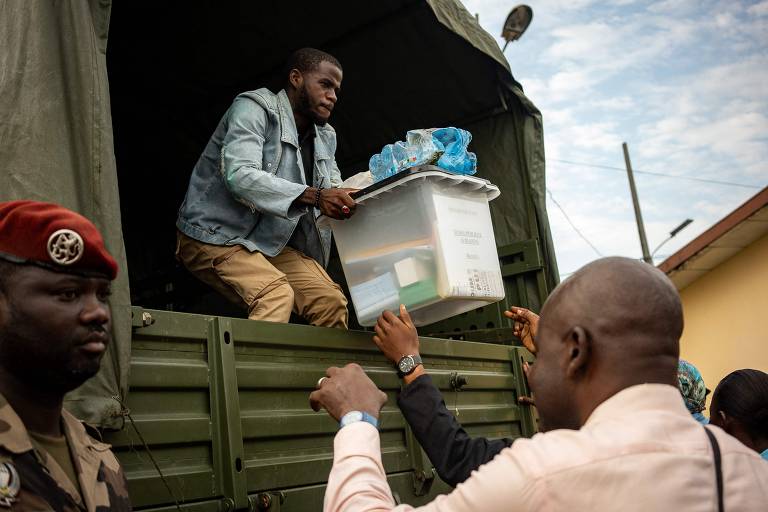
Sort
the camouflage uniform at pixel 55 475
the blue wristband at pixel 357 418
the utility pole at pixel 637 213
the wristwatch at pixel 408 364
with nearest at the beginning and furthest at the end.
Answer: the camouflage uniform at pixel 55 475 → the blue wristband at pixel 357 418 → the wristwatch at pixel 408 364 → the utility pole at pixel 637 213

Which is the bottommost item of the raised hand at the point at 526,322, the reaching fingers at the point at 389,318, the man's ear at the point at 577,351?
the raised hand at the point at 526,322

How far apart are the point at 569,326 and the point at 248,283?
208 centimetres

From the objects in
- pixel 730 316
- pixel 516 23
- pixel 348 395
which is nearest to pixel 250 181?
pixel 348 395

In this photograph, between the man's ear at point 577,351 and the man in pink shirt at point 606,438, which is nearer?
the man in pink shirt at point 606,438

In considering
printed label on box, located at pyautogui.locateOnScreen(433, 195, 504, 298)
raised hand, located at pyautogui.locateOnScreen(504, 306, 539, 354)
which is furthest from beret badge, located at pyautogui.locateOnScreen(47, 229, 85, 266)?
raised hand, located at pyautogui.locateOnScreen(504, 306, 539, 354)

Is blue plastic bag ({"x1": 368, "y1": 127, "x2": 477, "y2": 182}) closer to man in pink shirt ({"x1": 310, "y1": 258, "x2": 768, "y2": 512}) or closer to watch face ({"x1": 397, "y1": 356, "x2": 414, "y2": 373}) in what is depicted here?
watch face ({"x1": 397, "y1": 356, "x2": 414, "y2": 373})

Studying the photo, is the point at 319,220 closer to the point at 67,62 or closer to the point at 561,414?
the point at 67,62

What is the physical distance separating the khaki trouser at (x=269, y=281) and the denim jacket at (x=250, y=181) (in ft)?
0.20

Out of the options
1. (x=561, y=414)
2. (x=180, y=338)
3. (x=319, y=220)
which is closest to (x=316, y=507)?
(x=180, y=338)

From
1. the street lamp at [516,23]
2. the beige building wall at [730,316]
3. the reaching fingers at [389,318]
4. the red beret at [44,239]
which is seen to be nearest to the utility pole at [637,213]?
the beige building wall at [730,316]

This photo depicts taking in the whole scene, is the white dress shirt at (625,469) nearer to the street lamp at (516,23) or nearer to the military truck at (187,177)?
the military truck at (187,177)

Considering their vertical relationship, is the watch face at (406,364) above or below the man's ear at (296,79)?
below

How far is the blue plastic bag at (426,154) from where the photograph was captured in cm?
351

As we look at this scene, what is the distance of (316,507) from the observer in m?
2.98
